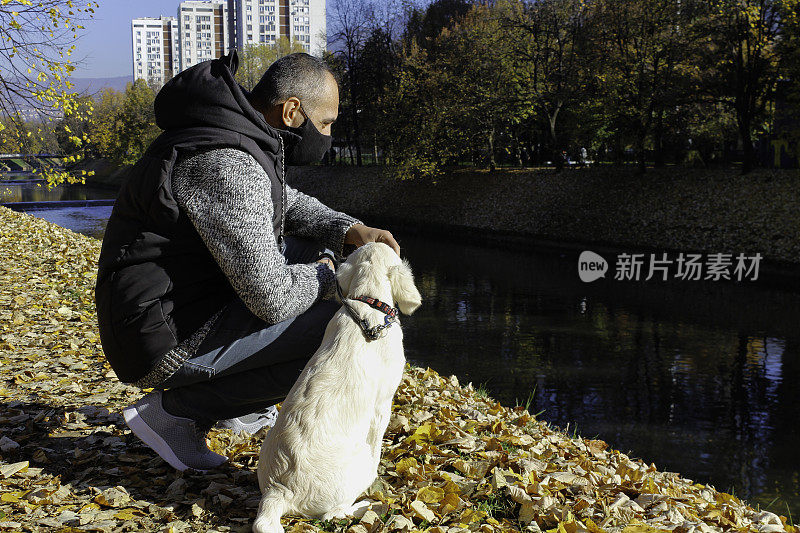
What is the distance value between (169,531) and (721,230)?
22.6 m

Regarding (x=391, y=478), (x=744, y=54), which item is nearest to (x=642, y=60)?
(x=744, y=54)

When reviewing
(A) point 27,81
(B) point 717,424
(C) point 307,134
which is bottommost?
(B) point 717,424

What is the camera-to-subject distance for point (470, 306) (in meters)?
15.3

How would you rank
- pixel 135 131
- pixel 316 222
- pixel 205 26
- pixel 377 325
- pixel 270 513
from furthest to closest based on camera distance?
pixel 205 26 < pixel 135 131 < pixel 316 222 < pixel 377 325 < pixel 270 513

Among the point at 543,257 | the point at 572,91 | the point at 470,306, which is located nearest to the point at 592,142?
the point at 572,91

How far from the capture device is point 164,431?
3500 mm

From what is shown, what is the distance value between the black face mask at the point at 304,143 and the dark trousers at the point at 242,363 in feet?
2.74

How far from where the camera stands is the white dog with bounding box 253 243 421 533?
2.87 meters

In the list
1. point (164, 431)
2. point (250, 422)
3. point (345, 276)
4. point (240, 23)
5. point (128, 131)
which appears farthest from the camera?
point (240, 23)

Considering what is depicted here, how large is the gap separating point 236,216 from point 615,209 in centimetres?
2533

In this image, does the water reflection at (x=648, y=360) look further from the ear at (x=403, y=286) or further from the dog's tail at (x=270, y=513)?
the dog's tail at (x=270, y=513)

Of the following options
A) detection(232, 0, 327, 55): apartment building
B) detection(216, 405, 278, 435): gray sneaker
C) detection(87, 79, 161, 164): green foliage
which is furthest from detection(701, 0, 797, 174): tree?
detection(232, 0, 327, 55): apartment building

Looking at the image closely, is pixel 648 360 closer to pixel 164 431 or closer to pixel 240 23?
pixel 164 431

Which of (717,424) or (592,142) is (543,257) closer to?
A: (592,142)
